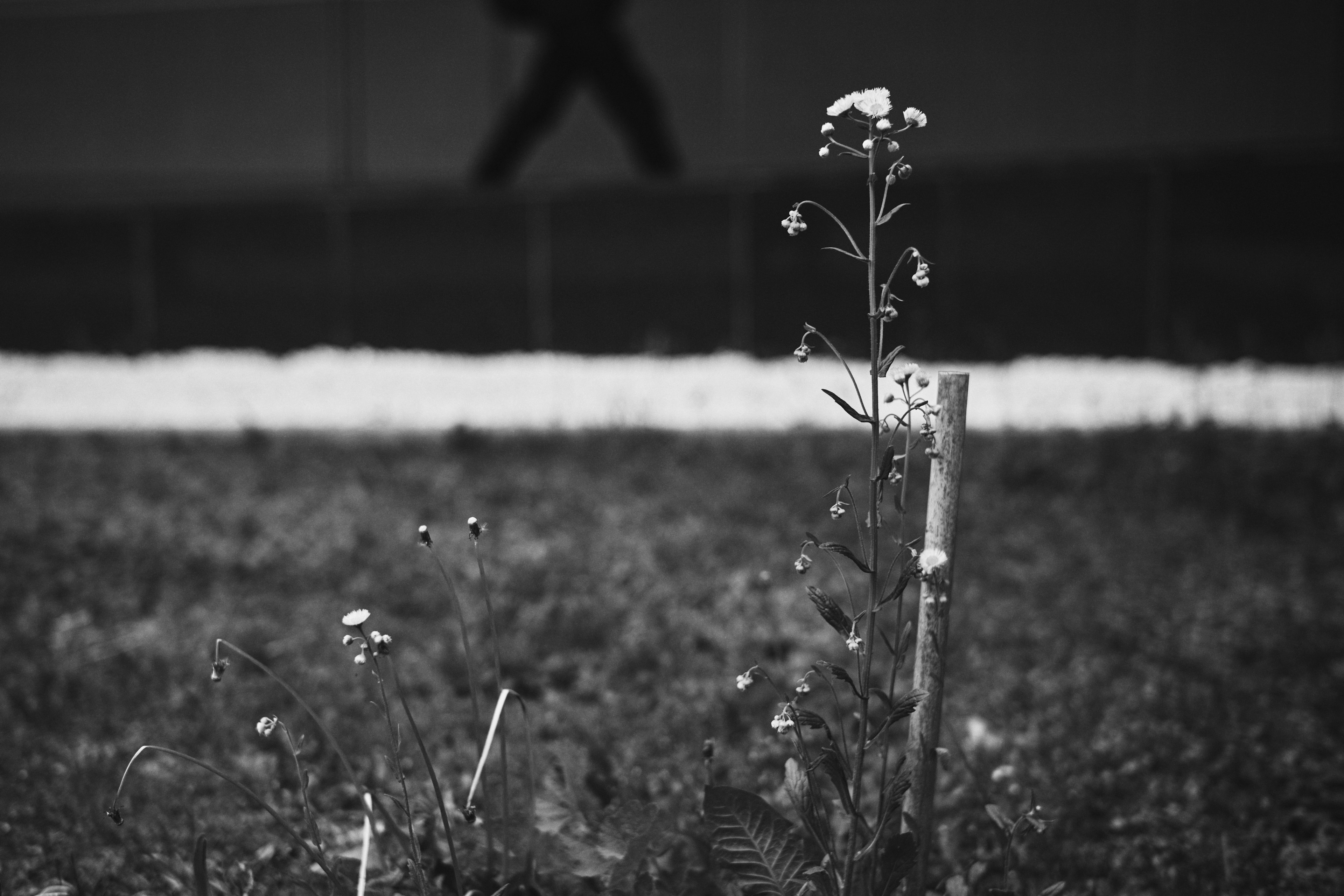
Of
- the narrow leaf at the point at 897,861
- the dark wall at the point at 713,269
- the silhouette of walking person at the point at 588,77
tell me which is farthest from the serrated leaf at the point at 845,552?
the silhouette of walking person at the point at 588,77

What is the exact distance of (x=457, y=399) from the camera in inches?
296

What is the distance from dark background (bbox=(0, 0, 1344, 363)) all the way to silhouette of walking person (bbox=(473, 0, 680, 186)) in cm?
12

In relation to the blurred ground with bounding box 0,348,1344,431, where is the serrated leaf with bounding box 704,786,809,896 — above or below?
below

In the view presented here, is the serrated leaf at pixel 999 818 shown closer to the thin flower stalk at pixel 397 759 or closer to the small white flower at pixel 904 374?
the small white flower at pixel 904 374

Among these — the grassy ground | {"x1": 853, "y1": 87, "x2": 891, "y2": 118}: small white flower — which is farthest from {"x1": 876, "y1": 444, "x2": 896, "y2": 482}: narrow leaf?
the grassy ground

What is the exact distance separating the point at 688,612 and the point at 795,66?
268 inches

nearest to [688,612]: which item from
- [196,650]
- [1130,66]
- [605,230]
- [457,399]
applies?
[196,650]

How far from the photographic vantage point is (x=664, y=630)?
3.48 metres

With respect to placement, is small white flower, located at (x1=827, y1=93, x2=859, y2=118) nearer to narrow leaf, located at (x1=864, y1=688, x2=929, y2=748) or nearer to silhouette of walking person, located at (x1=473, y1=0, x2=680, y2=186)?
narrow leaf, located at (x1=864, y1=688, x2=929, y2=748)

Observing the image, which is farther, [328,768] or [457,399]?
[457,399]

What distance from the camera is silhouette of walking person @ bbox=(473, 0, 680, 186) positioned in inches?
372

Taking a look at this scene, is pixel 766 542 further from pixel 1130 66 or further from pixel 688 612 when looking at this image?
pixel 1130 66

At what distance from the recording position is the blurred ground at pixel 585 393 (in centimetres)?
627

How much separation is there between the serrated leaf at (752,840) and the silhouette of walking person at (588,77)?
8.41 m
